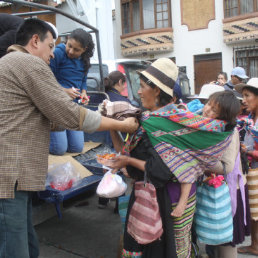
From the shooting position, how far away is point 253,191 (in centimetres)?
309

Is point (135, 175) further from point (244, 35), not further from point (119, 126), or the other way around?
point (244, 35)

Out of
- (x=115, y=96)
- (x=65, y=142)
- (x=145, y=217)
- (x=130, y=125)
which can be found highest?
(x=115, y=96)

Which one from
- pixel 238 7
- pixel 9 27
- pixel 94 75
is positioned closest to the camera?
pixel 9 27

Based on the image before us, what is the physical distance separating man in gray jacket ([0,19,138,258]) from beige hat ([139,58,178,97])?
0.47m

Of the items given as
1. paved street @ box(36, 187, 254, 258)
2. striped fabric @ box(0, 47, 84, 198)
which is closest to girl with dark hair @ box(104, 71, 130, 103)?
paved street @ box(36, 187, 254, 258)

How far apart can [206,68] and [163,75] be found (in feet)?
52.4

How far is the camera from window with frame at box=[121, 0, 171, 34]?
18578 millimetres

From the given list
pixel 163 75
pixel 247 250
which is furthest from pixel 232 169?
pixel 247 250

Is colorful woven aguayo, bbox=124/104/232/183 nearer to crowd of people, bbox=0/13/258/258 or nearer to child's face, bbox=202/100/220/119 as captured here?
crowd of people, bbox=0/13/258/258

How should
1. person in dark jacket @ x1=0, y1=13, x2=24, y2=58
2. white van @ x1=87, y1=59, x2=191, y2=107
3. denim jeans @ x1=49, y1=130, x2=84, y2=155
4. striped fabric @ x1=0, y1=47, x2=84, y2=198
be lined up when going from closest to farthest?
striped fabric @ x1=0, y1=47, x2=84, y2=198
person in dark jacket @ x1=0, y1=13, x2=24, y2=58
denim jeans @ x1=49, y1=130, x2=84, y2=155
white van @ x1=87, y1=59, x2=191, y2=107

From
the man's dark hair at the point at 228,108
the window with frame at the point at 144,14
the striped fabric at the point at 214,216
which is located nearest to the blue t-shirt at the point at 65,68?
the man's dark hair at the point at 228,108

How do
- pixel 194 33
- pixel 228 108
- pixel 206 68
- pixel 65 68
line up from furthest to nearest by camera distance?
pixel 194 33 < pixel 206 68 < pixel 65 68 < pixel 228 108

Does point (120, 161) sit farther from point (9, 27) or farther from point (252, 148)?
point (9, 27)

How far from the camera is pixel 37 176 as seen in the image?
195cm
